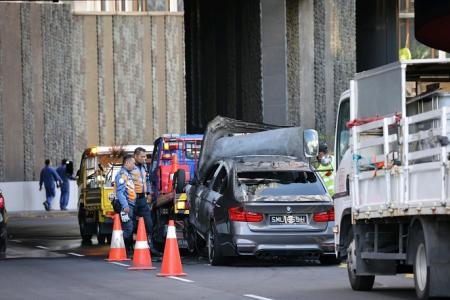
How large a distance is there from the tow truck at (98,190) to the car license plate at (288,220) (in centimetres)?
757

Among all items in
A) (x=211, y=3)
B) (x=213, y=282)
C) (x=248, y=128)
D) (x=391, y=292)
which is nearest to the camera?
(x=391, y=292)

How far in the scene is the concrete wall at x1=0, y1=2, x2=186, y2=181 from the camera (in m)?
50.7

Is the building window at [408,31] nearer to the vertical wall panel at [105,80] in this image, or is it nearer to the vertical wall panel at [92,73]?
the vertical wall panel at [105,80]

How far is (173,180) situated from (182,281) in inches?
254

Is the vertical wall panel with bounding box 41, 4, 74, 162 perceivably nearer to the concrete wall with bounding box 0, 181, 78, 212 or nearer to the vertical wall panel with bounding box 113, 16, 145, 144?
the concrete wall with bounding box 0, 181, 78, 212

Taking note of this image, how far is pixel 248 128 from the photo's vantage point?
89.7ft

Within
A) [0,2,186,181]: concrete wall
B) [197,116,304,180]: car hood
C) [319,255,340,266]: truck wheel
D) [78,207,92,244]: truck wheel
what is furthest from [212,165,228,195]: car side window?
[0,2,186,181]: concrete wall

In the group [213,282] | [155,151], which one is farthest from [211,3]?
[213,282]

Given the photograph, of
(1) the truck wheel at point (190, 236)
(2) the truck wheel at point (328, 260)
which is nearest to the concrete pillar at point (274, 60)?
(1) the truck wheel at point (190, 236)

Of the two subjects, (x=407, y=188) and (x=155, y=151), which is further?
(x=155, y=151)

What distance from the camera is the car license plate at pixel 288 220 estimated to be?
22047 mm

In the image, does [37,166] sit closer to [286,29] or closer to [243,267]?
[286,29]

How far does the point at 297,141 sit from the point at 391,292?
799cm

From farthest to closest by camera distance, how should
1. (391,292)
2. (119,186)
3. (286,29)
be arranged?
(286,29) → (119,186) → (391,292)
